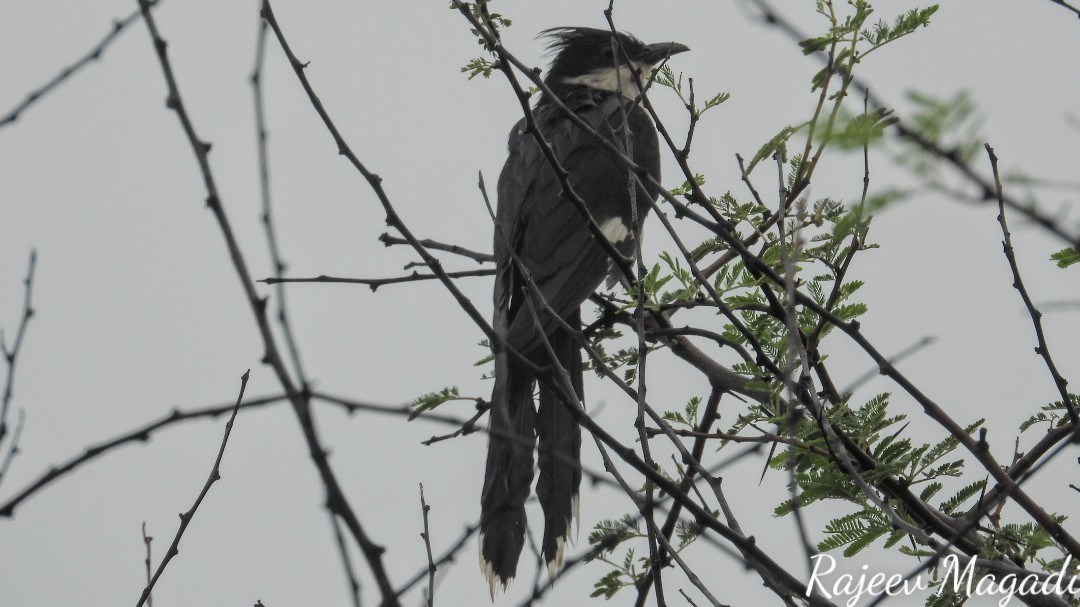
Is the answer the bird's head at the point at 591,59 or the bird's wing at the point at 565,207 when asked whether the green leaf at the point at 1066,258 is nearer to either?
the bird's wing at the point at 565,207

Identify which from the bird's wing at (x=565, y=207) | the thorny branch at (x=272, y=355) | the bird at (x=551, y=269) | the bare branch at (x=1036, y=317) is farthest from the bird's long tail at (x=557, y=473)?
the thorny branch at (x=272, y=355)

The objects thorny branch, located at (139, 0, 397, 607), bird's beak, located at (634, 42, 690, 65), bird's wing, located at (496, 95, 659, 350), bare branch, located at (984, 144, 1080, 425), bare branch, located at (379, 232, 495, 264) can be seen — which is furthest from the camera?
bird's beak, located at (634, 42, 690, 65)

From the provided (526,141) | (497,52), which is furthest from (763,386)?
(526,141)

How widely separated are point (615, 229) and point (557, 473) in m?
1.26

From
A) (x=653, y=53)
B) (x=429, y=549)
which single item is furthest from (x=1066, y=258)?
(x=653, y=53)

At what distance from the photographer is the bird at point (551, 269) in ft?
11.7

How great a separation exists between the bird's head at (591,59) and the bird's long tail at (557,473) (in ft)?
7.27

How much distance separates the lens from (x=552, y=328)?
3729mm

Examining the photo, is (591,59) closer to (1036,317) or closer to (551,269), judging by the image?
(551,269)

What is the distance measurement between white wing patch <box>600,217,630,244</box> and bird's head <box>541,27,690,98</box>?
122 centimetres

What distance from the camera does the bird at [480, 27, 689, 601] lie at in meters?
3.57

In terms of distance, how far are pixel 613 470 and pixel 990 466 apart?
2.83 ft

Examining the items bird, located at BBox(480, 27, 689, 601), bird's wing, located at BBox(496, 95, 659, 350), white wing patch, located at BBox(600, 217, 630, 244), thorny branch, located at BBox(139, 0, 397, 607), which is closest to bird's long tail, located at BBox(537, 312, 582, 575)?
bird, located at BBox(480, 27, 689, 601)

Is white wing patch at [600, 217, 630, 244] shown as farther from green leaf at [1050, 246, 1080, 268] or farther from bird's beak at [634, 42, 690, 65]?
green leaf at [1050, 246, 1080, 268]
